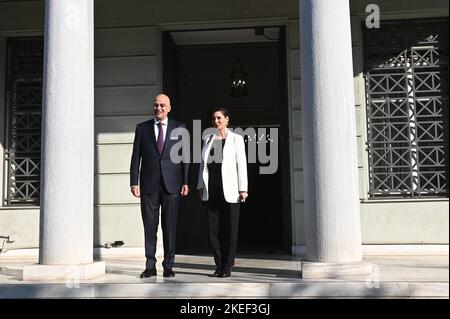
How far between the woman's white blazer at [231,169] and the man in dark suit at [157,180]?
0.78 feet

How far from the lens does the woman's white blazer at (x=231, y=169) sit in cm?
620

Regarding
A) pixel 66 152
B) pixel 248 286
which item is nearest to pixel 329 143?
pixel 248 286

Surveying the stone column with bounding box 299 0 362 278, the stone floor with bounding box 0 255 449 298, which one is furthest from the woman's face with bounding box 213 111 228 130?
the stone floor with bounding box 0 255 449 298

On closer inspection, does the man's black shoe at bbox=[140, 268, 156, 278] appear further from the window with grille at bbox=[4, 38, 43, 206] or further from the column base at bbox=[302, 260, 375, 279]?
the window with grille at bbox=[4, 38, 43, 206]

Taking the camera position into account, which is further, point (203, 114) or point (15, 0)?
point (203, 114)

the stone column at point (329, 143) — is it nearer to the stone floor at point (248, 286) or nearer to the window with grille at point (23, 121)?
the stone floor at point (248, 286)

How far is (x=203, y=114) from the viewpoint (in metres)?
12.2

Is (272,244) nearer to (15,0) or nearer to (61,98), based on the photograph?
(61,98)

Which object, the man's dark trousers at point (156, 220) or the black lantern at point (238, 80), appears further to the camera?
the black lantern at point (238, 80)

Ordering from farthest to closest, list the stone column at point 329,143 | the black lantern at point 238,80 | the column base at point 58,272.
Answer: the black lantern at point 238,80 < the column base at point 58,272 < the stone column at point 329,143

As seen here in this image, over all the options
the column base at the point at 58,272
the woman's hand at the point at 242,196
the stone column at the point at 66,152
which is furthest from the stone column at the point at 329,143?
the stone column at the point at 66,152

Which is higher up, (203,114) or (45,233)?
(203,114)
